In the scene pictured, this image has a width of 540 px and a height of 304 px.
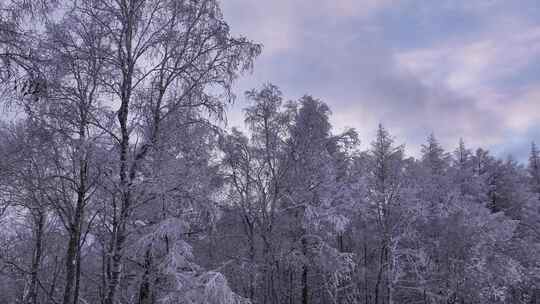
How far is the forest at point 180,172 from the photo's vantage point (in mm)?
8500

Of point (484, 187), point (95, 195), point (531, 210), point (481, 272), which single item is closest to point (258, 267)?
point (95, 195)

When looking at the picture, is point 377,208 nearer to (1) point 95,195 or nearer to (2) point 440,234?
(2) point 440,234

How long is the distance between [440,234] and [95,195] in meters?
16.6

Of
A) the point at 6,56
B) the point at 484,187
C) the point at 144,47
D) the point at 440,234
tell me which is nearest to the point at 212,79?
the point at 144,47

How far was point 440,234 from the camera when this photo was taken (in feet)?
67.4

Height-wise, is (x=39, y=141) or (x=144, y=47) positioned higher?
(x=144, y=47)

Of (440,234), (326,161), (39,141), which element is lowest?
(440,234)

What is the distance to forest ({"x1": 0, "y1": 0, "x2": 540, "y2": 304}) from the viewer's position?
8.50 meters

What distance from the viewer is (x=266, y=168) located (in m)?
17.4

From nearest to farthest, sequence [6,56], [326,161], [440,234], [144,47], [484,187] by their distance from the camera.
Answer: [6,56] < [144,47] < [326,161] < [440,234] < [484,187]

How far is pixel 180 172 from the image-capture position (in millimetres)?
8922

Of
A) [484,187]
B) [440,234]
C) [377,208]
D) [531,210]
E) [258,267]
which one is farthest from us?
[531,210]

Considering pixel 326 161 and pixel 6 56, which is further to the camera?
pixel 326 161

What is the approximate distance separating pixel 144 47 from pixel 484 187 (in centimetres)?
2404
